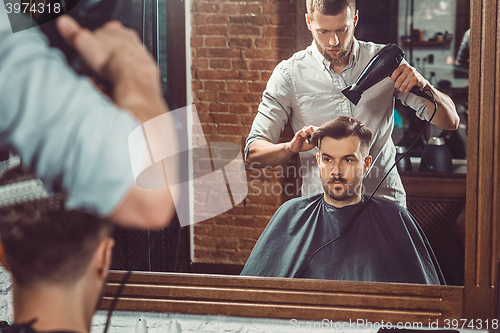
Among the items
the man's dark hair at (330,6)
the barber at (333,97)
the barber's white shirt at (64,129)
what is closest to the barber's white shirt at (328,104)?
the barber at (333,97)

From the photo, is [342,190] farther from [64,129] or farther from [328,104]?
[64,129]

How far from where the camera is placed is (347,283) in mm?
1478

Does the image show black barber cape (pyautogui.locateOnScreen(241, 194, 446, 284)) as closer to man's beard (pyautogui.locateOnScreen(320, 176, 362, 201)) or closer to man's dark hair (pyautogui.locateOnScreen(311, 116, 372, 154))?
man's beard (pyautogui.locateOnScreen(320, 176, 362, 201))

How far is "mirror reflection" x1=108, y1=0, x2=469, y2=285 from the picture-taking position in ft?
4.64

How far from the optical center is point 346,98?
1.45 meters

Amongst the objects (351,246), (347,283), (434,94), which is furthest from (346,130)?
(347,283)

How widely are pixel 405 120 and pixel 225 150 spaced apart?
70cm

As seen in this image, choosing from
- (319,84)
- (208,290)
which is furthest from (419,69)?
(208,290)

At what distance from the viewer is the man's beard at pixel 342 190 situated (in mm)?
1480

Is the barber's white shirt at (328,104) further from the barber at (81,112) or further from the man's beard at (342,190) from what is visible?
the barber at (81,112)

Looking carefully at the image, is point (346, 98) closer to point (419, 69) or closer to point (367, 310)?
point (419, 69)

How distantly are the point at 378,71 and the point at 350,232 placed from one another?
0.63m

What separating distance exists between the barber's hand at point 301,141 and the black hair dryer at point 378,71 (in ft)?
0.63

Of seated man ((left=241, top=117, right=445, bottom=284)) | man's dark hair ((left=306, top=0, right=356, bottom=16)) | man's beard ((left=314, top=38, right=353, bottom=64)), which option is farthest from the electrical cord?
man's dark hair ((left=306, top=0, right=356, bottom=16))
